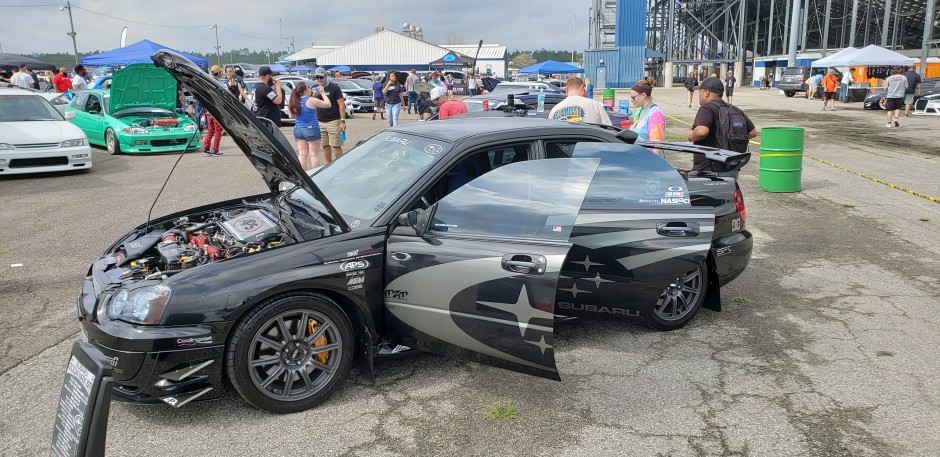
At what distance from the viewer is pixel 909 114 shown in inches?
960

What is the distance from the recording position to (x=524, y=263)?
3.53 m

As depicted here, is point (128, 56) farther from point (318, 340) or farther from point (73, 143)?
point (318, 340)

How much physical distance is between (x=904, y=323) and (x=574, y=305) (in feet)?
8.25

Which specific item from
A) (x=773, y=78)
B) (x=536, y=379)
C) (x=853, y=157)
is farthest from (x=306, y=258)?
(x=773, y=78)

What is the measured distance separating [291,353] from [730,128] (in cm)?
556

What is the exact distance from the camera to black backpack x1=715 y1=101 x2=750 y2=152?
24.3 feet

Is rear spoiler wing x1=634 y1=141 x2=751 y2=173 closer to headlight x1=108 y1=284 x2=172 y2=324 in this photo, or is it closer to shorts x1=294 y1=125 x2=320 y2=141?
headlight x1=108 y1=284 x2=172 y2=324

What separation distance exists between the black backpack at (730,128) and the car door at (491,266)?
14.0ft

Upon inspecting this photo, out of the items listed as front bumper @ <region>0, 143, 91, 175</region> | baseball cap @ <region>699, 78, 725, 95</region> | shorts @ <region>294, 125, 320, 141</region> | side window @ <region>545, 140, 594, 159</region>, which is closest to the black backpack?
baseball cap @ <region>699, 78, 725, 95</region>

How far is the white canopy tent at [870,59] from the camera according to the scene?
27.1 meters

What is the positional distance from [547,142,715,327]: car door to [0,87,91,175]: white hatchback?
10545 mm

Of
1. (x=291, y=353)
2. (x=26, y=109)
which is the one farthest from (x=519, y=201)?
(x=26, y=109)

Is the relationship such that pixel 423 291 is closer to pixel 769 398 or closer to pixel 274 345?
pixel 274 345

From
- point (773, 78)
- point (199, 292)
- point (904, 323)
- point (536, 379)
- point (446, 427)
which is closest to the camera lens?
point (199, 292)
